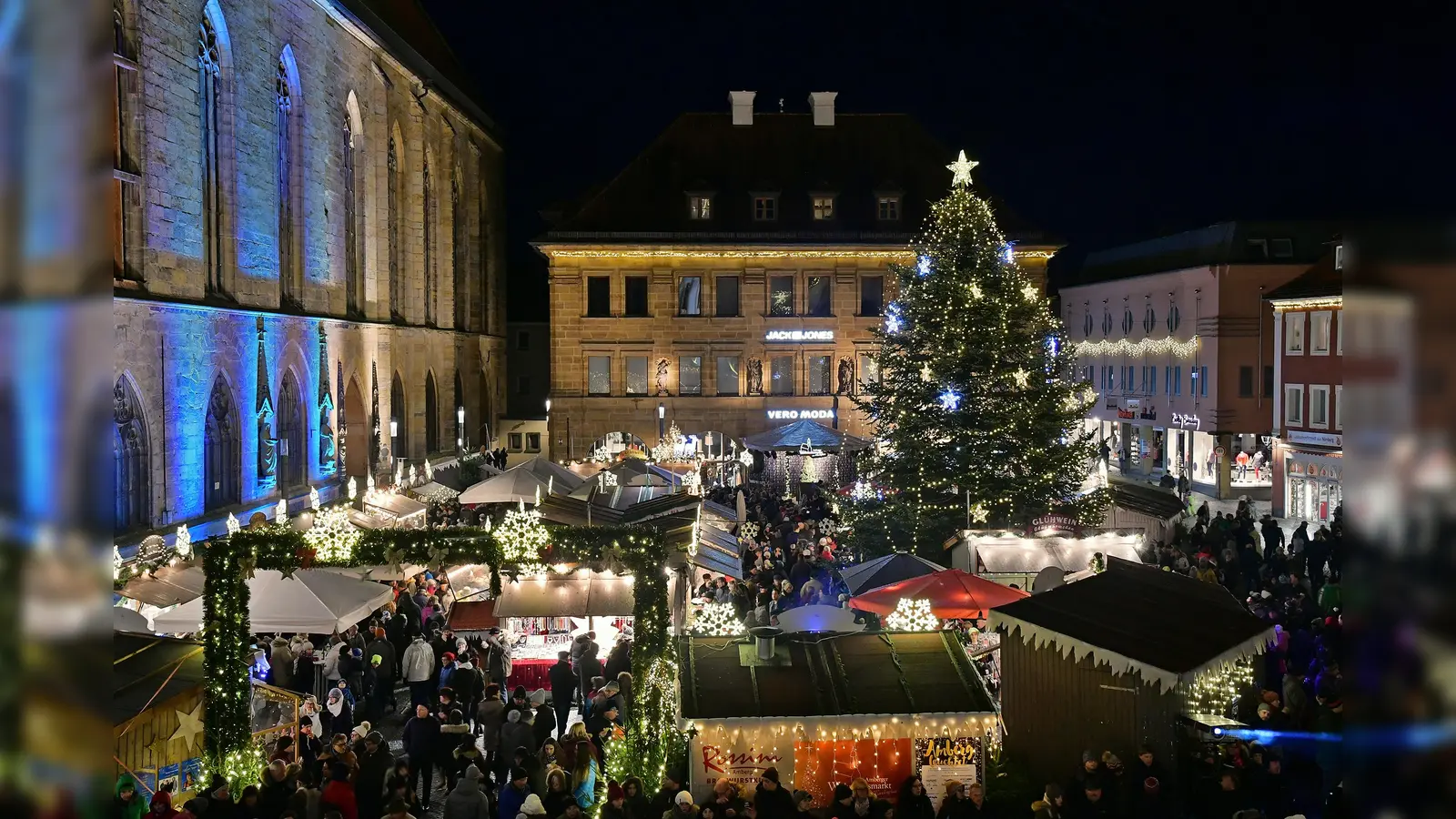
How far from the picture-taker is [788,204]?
52688 mm

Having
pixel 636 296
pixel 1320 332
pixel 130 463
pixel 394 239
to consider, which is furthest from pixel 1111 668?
pixel 636 296

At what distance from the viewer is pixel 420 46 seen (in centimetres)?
5359

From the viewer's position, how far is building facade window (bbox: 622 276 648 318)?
51.1 metres

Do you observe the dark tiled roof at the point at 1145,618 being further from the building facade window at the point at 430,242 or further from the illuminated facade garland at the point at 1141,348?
the building facade window at the point at 430,242

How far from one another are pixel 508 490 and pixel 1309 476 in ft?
78.5

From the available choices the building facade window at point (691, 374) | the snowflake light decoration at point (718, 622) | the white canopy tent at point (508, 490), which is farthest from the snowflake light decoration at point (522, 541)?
the building facade window at point (691, 374)

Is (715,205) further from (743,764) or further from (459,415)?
(743,764)

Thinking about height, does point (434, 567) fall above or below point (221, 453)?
below

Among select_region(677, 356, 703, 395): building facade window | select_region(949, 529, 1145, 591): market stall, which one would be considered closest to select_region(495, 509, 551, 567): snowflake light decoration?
select_region(949, 529, 1145, 591): market stall

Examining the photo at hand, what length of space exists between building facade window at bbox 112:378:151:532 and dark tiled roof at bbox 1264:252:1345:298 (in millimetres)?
30534

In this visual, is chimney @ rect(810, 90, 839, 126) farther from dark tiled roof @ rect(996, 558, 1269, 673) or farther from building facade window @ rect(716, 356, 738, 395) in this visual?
dark tiled roof @ rect(996, 558, 1269, 673)

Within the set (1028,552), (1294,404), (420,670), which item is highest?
(1294,404)

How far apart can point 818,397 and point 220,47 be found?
1149 inches

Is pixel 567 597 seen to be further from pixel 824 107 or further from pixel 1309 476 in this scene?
pixel 824 107
